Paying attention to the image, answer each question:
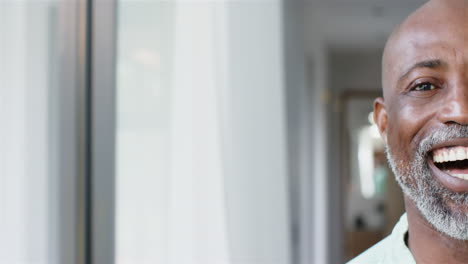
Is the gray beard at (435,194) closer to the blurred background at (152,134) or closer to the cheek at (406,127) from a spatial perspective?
the cheek at (406,127)

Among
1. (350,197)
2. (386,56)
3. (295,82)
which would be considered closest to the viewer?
(386,56)

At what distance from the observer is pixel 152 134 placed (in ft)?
3.54

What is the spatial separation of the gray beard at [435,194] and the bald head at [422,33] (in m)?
0.07

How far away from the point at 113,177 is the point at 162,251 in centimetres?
19

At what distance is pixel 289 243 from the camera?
0.99 meters

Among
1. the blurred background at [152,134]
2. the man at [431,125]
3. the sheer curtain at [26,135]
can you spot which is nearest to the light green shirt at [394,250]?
the man at [431,125]

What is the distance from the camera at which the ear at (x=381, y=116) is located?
536mm

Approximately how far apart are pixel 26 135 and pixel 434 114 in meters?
0.79

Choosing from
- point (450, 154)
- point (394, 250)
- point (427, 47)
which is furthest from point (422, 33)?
point (394, 250)

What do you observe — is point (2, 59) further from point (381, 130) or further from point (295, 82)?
point (381, 130)

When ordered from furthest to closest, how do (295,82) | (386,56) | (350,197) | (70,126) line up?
(70,126) < (295,82) < (350,197) < (386,56)

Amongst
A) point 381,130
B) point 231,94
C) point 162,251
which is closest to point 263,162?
point 231,94

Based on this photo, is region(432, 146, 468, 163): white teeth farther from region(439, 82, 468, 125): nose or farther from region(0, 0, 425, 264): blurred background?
region(0, 0, 425, 264): blurred background

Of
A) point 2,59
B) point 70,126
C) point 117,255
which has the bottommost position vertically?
point 117,255
